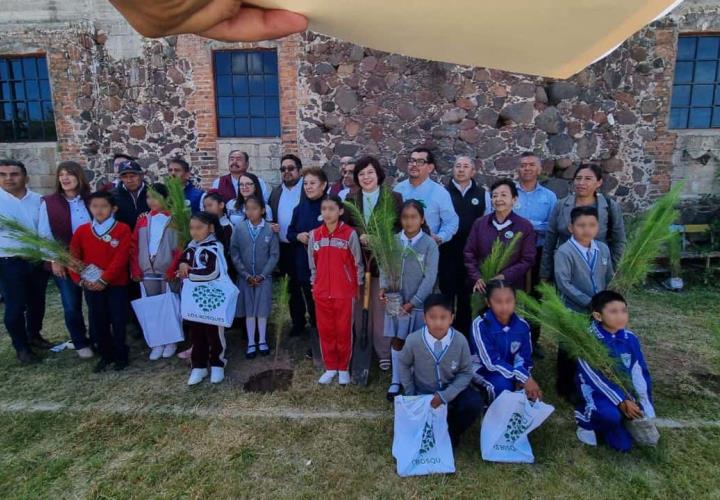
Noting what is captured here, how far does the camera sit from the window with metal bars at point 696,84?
6.68 meters

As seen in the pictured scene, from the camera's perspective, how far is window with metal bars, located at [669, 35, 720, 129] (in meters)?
6.68

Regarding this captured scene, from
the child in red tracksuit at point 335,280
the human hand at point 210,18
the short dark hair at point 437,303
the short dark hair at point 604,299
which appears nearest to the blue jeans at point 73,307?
the child in red tracksuit at point 335,280

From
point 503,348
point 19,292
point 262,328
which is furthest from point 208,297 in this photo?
point 503,348

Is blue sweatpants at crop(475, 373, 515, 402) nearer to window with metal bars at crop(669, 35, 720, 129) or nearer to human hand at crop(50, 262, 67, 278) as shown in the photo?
human hand at crop(50, 262, 67, 278)

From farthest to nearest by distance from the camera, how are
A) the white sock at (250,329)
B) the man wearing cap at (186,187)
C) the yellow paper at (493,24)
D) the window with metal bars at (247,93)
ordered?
the window with metal bars at (247,93) < the man wearing cap at (186,187) < the white sock at (250,329) < the yellow paper at (493,24)

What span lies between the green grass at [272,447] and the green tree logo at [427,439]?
0.55 feet

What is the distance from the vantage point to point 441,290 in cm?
435

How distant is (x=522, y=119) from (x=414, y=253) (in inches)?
169

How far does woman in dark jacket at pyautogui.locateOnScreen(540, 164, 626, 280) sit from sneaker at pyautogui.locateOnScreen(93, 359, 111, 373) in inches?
159

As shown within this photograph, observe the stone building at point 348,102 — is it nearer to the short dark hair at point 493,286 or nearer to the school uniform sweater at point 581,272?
the school uniform sweater at point 581,272

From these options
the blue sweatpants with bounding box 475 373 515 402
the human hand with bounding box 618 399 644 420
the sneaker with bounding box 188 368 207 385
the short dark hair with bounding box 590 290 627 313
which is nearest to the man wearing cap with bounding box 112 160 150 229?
the sneaker with bounding box 188 368 207 385

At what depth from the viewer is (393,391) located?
344cm

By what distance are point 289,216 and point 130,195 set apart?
1.64 m

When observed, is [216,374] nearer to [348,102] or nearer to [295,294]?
[295,294]
